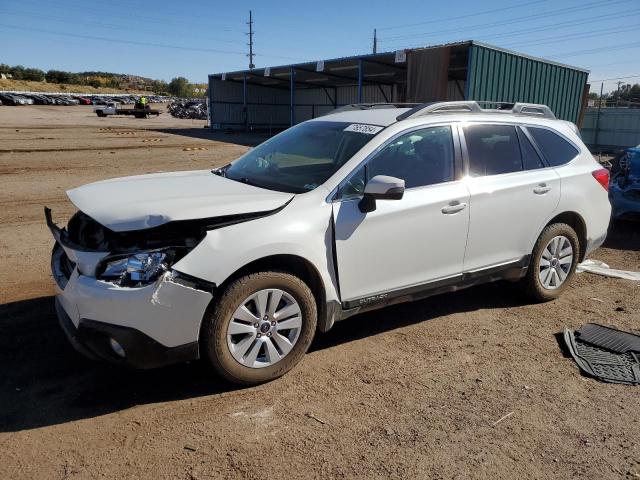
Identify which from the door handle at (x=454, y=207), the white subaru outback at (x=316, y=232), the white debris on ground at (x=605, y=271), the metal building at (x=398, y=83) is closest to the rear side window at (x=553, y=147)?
the white subaru outback at (x=316, y=232)

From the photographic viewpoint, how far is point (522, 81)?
17969 mm

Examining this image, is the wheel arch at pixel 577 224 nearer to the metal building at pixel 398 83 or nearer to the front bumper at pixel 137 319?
the front bumper at pixel 137 319

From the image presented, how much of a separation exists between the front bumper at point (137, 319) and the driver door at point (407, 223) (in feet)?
3.58

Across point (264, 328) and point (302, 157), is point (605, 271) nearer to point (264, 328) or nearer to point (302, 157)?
point (302, 157)

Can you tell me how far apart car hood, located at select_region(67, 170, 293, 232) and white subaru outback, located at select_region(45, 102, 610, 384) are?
0.01 metres

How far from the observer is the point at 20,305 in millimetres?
4539

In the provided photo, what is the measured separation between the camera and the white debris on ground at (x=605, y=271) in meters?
5.95

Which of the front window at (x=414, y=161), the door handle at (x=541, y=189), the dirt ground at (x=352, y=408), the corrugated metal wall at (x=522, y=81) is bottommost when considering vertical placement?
the dirt ground at (x=352, y=408)

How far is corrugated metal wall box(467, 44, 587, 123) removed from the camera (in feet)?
54.5

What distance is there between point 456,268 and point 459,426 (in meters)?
1.50

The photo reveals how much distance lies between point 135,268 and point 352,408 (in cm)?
156

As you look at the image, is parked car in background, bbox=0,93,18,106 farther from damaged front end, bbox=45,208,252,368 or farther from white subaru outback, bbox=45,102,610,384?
damaged front end, bbox=45,208,252,368

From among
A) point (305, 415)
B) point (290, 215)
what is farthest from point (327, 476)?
point (290, 215)

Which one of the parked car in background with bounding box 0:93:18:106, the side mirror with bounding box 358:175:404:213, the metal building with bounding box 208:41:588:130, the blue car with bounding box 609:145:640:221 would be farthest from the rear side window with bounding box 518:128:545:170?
the parked car in background with bounding box 0:93:18:106
